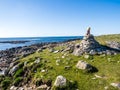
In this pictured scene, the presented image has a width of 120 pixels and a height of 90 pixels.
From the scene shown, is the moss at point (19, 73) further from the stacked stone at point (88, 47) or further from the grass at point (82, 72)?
the stacked stone at point (88, 47)

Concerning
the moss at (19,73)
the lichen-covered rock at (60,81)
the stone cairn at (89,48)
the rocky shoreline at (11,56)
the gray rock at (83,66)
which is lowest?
the rocky shoreline at (11,56)

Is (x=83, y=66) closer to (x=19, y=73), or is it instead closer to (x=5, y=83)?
(x=19, y=73)

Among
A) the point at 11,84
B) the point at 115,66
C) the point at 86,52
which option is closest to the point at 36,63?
the point at 11,84

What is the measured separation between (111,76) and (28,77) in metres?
14.0

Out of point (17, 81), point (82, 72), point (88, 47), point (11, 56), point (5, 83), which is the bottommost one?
point (11, 56)

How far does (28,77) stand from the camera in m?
34.0

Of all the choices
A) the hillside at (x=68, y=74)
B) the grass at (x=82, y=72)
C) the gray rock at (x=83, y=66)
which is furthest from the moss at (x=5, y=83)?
the gray rock at (x=83, y=66)

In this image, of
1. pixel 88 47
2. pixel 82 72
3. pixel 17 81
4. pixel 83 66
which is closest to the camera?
pixel 82 72

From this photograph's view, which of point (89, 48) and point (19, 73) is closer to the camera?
point (19, 73)

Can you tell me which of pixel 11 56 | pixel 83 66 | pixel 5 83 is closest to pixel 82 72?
pixel 83 66

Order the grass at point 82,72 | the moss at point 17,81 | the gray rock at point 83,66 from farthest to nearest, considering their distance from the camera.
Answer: the moss at point 17,81, the gray rock at point 83,66, the grass at point 82,72

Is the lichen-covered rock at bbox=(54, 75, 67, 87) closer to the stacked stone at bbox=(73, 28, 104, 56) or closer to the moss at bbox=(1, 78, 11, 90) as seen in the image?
the moss at bbox=(1, 78, 11, 90)

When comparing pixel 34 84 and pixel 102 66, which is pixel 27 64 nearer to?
pixel 34 84

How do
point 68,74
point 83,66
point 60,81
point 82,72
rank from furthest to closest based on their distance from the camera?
point 83,66
point 82,72
point 68,74
point 60,81
